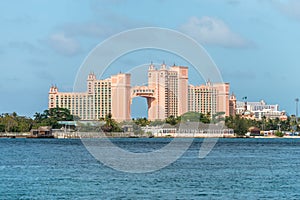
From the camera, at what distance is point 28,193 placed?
3891cm

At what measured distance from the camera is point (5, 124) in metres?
179

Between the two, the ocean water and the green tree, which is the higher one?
the green tree

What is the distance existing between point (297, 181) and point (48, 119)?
151 metres

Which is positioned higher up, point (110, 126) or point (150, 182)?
point (110, 126)

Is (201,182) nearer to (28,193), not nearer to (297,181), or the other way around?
(297,181)

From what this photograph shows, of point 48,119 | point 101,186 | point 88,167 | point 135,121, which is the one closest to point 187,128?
point 135,121

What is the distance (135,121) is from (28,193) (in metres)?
159

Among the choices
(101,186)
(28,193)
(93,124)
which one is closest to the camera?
(28,193)

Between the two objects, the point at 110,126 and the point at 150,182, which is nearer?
the point at 150,182

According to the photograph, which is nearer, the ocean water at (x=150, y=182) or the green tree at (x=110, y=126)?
the ocean water at (x=150, y=182)

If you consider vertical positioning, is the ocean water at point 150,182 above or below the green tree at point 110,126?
below

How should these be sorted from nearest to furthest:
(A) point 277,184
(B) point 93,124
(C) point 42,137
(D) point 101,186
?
(D) point 101,186 < (A) point 277,184 < (C) point 42,137 < (B) point 93,124

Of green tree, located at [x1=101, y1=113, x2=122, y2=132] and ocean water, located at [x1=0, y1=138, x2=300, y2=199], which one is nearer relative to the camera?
ocean water, located at [x1=0, y1=138, x2=300, y2=199]

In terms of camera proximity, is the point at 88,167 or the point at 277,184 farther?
the point at 88,167
